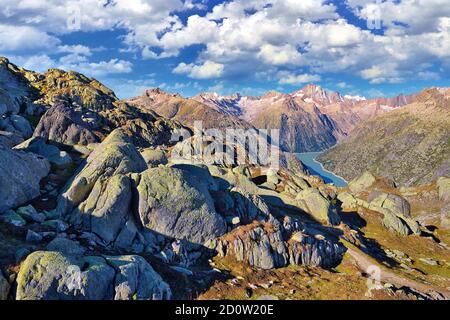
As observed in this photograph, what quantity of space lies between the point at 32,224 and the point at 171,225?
51.3 ft

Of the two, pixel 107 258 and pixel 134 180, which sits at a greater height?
pixel 134 180

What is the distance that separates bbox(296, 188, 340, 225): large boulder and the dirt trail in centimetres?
1792

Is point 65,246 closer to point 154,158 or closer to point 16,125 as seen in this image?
point 154,158

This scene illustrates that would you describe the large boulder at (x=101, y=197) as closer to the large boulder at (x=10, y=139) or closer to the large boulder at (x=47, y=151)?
the large boulder at (x=47, y=151)

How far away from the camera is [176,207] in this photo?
4769 centimetres

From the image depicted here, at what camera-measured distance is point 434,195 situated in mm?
166500

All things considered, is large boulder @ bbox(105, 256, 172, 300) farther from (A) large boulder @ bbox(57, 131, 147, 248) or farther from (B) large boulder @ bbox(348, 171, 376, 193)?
(B) large boulder @ bbox(348, 171, 376, 193)

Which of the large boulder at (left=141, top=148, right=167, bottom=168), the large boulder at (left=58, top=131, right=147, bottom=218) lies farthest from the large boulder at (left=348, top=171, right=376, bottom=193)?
the large boulder at (left=58, top=131, right=147, bottom=218)

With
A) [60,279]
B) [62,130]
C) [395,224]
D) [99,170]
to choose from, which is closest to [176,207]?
[99,170]

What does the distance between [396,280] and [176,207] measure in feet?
106

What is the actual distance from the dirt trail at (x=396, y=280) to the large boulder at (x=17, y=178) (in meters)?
46.4

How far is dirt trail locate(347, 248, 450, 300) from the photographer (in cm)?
5100
